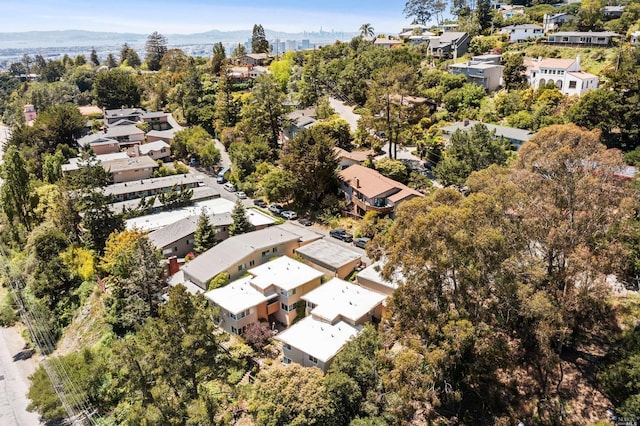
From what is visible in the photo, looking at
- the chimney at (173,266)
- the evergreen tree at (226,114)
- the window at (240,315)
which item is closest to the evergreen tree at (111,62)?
the evergreen tree at (226,114)

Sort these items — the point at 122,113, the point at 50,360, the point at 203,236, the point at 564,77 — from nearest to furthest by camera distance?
the point at 50,360 < the point at 203,236 < the point at 564,77 < the point at 122,113

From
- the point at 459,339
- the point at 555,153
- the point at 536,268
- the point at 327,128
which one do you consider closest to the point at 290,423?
the point at 459,339

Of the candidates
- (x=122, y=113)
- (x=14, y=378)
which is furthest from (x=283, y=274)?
(x=122, y=113)

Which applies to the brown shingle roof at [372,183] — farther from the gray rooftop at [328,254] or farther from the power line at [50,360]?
the power line at [50,360]

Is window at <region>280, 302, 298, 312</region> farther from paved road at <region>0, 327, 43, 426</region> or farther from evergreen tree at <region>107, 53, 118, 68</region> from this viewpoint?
evergreen tree at <region>107, 53, 118, 68</region>

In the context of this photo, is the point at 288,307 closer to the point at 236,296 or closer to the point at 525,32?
the point at 236,296

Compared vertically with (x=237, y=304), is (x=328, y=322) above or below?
below
